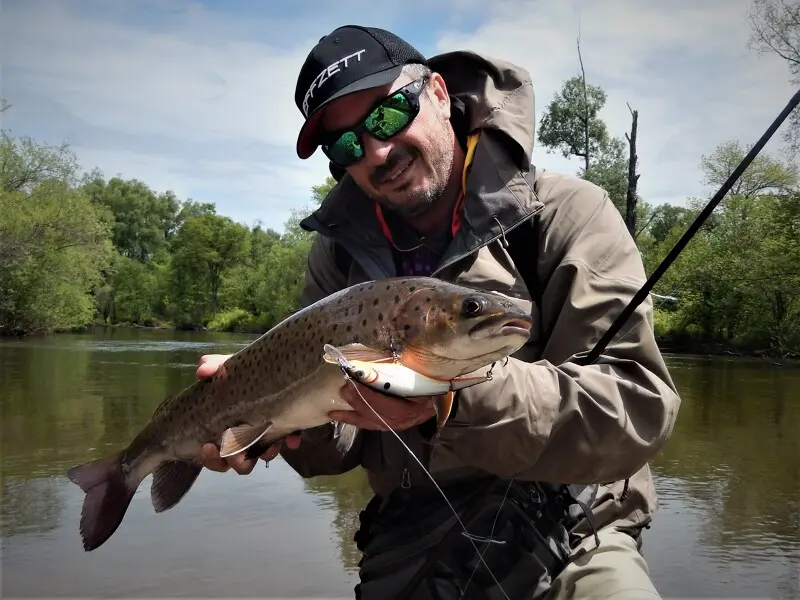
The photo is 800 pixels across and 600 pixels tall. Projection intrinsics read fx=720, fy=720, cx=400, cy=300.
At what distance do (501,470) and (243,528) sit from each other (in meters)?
5.18

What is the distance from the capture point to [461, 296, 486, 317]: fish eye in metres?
2.16

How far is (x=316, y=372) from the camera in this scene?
269cm

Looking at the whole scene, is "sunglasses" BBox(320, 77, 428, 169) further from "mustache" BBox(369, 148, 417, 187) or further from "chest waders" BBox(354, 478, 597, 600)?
"chest waders" BBox(354, 478, 597, 600)

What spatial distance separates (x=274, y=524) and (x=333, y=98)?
5.17 meters

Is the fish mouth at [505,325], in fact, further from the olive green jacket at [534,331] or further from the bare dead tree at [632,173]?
the bare dead tree at [632,173]

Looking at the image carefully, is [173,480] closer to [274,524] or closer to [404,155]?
[404,155]

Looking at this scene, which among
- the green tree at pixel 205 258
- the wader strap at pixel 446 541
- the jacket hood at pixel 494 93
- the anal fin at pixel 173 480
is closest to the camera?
the wader strap at pixel 446 541

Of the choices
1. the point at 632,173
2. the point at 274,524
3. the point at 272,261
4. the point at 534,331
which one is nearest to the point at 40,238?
the point at 272,261

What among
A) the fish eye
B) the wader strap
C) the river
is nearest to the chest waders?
the wader strap

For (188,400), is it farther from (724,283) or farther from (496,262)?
(724,283)

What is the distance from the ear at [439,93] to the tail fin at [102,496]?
2.31 m

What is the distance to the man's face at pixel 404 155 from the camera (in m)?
3.22

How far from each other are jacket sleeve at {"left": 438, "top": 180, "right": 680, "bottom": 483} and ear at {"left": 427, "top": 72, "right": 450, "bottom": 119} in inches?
40.7

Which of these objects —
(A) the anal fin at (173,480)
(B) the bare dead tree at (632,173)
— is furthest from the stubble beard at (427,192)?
(B) the bare dead tree at (632,173)
